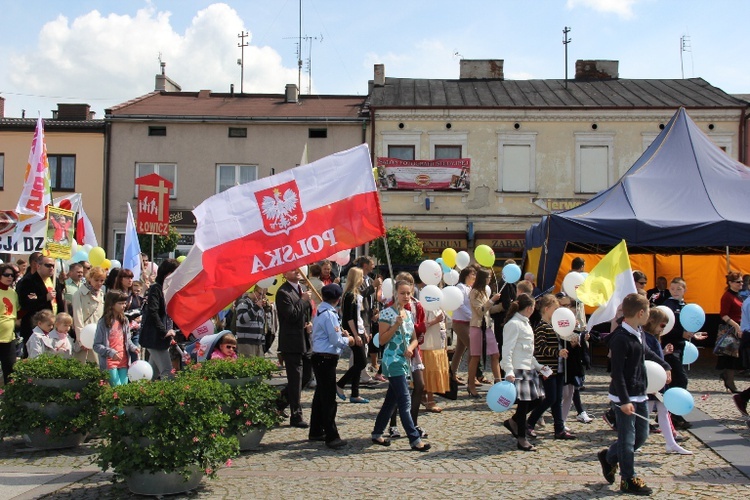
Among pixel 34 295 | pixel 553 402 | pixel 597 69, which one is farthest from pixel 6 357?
pixel 597 69

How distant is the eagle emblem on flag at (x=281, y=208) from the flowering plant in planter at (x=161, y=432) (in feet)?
7.41

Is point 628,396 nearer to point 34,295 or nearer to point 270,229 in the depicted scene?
point 270,229

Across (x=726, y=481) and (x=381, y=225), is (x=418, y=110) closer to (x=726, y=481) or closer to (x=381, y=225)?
(x=381, y=225)

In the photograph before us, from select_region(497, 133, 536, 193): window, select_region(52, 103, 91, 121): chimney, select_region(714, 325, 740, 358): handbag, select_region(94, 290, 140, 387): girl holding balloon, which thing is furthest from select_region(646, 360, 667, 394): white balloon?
select_region(52, 103, 91, 121): chimney

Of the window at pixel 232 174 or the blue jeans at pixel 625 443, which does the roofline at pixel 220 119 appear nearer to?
the window at pixel 232 174

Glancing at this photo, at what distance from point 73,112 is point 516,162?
18.2 meters

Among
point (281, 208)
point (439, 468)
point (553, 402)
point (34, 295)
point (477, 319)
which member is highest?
point (281, 208)

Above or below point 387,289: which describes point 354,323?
below

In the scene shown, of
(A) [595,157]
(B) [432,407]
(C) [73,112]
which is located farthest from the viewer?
(C) [73,112]

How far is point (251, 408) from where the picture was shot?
7234mm

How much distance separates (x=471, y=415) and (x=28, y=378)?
16.7 ft

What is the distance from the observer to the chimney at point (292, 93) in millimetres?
31656

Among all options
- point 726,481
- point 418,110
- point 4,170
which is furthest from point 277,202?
point 4,170

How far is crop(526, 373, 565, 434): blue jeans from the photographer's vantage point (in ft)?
26.4
